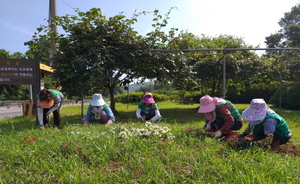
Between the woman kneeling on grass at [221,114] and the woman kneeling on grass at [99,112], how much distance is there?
2121 millimetres

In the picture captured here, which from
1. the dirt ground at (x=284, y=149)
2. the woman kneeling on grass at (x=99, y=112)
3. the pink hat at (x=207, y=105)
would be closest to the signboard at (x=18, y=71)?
the woman kneeling on grass at (x=99, y=112)

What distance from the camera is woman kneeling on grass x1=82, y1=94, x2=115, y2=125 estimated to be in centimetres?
472

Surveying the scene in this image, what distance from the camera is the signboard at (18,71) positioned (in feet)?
18.4

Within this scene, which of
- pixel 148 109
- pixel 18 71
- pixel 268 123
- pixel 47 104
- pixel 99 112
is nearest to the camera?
pixel 268 123

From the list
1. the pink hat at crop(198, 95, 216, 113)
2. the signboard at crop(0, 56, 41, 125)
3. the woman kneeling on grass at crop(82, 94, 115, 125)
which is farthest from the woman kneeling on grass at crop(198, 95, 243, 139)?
the signboard at crop(0, 56, 41, 125)

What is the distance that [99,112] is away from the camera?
15.8ft

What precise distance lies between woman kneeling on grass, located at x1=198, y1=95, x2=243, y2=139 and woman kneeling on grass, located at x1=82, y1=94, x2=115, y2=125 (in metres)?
2.12

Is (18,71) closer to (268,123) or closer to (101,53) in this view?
(101,53)

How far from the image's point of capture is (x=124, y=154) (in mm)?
2754

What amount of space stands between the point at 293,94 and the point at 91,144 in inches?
529

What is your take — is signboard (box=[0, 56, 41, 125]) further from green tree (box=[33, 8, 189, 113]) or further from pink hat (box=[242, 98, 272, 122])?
pink hat (box=[242, 98, 272, 122])

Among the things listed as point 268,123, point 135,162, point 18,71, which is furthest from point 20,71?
point 268,123

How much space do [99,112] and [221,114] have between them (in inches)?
100

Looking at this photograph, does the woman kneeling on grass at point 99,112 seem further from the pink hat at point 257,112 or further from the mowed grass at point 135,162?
the pink hat at point 257,112
